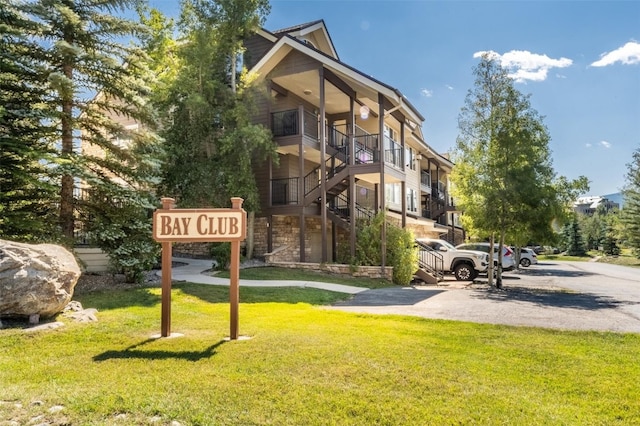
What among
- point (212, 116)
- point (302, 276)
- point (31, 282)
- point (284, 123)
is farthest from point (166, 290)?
point (284, 123)

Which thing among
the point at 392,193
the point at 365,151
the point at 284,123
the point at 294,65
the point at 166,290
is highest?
the point at 294,65

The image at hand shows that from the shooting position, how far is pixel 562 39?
1473 cm

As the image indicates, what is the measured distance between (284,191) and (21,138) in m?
11.0

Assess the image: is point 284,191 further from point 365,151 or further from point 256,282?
point 256,282

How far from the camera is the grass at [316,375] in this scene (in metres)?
3.68

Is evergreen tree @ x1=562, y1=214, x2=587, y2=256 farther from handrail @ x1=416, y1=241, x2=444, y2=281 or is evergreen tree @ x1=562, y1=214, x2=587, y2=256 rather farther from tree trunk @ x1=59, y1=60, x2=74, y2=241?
tree trunk @ x1=59, y1=60, x2=74, y2=241

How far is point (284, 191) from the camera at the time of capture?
19359 mm

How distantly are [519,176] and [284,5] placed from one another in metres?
12.2

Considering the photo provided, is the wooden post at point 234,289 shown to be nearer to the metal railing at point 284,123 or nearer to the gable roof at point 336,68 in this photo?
the gable roof at point 336,68

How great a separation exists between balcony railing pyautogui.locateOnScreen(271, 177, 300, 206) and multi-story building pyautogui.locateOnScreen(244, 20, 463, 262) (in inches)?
1.8

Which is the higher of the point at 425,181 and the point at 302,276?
the point at 425,181

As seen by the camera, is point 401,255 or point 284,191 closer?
point 401,255

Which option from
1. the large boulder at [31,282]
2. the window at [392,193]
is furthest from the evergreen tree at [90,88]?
the window at [392,193]

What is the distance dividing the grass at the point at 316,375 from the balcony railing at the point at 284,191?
1219 cm
